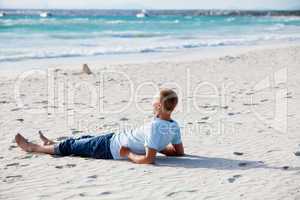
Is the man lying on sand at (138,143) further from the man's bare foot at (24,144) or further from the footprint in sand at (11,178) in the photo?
the footprint in sand at (11,178)

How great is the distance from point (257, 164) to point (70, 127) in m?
2.78

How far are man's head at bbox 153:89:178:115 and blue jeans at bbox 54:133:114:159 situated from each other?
697 millimetres

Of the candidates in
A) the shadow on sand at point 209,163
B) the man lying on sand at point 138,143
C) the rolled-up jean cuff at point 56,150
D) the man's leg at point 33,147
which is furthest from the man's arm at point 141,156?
the man's leg at point 33,147

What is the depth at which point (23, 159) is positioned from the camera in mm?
5383

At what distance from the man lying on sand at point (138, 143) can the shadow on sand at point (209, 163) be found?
0.10 m

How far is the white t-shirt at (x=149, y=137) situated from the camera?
4.89 meters

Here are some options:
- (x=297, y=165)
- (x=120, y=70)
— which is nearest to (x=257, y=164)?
(x=297, y=165)

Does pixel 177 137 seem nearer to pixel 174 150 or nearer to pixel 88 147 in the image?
pixel 174 150

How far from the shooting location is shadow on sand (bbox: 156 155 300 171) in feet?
16.5

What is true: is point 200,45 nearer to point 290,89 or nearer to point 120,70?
point 120,70

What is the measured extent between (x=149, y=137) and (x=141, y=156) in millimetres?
274

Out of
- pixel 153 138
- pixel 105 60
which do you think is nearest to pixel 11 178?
pixel 153 138

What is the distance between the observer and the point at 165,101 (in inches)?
187

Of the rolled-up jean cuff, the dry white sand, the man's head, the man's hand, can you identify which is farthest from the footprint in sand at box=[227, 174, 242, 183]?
the rolled-up jean cuff
